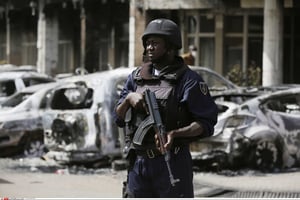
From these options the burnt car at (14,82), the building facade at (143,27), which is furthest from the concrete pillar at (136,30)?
the burnt car at (14,82)

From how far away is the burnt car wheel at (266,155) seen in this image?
36.0 ft

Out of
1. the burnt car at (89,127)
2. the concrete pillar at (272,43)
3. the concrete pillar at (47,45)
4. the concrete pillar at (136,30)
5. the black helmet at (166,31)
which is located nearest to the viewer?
the black helmet at (166,31)

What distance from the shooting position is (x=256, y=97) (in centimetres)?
1134

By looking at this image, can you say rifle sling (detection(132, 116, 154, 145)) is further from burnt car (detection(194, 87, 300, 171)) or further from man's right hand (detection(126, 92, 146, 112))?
burnt car (detection(194, 87, 300, 171))

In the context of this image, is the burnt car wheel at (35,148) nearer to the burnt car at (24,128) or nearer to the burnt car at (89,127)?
the burnt car at (24,128)

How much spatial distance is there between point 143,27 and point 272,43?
14.7 feet

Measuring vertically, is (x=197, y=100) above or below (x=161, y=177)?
above

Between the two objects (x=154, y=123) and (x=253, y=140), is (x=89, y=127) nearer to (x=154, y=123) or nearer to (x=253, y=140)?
(x=253, y=140)

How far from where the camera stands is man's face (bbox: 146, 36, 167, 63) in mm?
4664

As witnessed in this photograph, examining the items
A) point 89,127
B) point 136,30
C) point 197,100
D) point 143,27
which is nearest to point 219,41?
point 143,27

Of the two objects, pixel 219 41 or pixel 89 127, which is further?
pixel 219 41

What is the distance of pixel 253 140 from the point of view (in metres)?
10.9

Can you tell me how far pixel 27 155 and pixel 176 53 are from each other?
28.9 feet

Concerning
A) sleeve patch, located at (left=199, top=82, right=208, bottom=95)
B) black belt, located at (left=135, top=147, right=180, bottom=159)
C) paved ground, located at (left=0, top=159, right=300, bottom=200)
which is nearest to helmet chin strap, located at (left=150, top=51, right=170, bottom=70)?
sleeve patch, located at (left=199, top=82, right=208, bottom=95)
